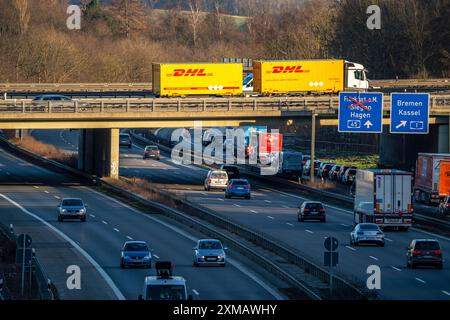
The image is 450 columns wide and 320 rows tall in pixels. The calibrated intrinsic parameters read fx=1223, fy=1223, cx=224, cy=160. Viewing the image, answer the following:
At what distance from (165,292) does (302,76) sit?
57241 mm


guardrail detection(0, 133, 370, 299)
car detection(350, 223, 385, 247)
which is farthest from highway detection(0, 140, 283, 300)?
car detection(350, 223, 385, 247)

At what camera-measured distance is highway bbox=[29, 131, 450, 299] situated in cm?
3744

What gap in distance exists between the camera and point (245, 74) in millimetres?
91125

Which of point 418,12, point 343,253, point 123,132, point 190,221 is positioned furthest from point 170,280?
point 123,132

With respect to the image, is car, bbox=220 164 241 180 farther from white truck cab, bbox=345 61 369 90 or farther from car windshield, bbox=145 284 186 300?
car windshield, bbox=145 284 186 300

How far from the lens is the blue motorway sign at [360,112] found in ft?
220

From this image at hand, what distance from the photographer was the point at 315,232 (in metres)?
52.8

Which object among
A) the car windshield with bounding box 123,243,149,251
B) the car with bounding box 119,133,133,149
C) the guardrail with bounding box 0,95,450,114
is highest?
the guardrail with bounding box 0,95,450,114

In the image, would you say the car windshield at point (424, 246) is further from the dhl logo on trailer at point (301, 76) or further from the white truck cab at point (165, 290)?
the dhl logo on trailer at point (301, 76)

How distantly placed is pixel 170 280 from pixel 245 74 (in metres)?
62.7

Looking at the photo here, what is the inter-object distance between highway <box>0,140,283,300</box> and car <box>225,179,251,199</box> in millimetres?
6560

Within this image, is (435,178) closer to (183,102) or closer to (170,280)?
(183,102)

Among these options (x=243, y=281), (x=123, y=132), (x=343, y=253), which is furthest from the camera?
(x=123, y=132)
